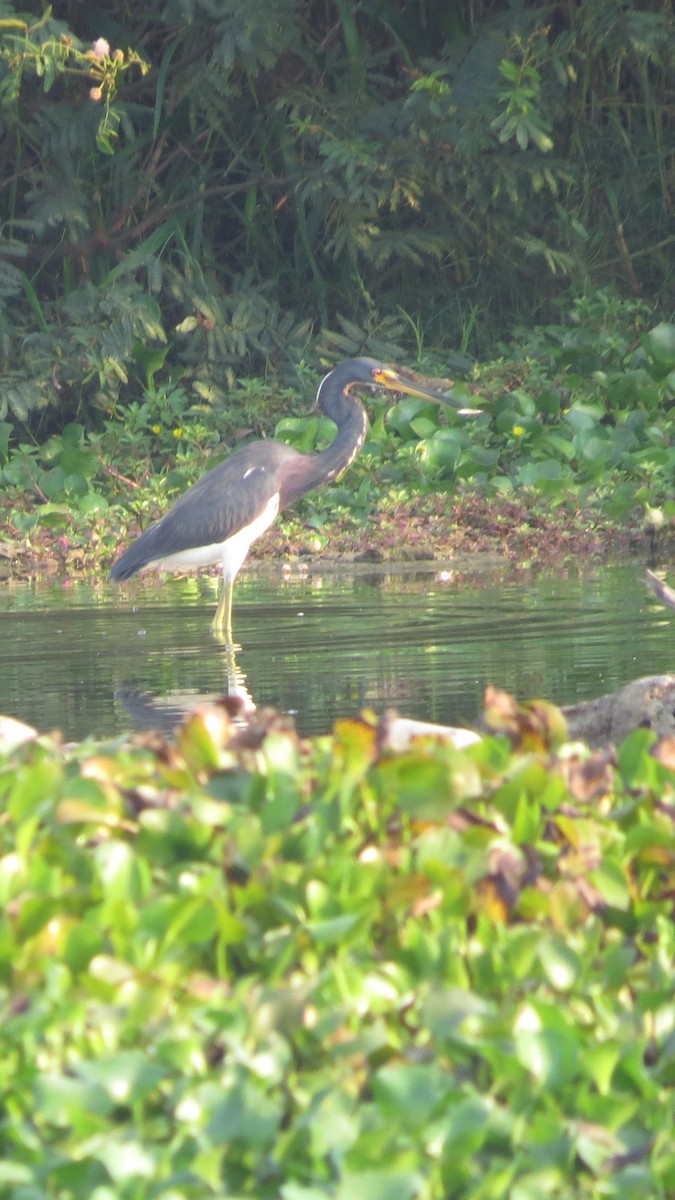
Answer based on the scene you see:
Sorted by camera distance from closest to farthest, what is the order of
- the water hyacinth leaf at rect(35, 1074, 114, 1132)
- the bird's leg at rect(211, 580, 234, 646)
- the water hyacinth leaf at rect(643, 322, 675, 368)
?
1. the water hyacinth leaf at rect(35, 1074, 114, 1132)
2. the bird's leg at rect(211, 580, 234, 646)
3. the water hyacinth leaf at rect(643, 322, 675, 368)

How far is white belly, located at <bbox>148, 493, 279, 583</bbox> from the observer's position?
8500 mm

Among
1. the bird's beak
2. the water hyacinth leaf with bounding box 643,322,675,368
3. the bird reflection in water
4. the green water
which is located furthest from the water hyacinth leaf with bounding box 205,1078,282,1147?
the water hyacinth leaf with bounding box 643,322,675,368

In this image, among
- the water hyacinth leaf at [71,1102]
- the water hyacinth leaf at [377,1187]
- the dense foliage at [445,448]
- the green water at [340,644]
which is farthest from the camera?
the dense foliage at [445,448]

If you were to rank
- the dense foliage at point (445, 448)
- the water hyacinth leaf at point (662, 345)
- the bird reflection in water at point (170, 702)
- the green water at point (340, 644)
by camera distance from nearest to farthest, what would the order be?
1. the bird reflection in water at point (170, 702)
2. the green water at point (340, 644)
3. the dense foliage at point (445, 448)
4. the water hyacinth leaf at point (662, 345)

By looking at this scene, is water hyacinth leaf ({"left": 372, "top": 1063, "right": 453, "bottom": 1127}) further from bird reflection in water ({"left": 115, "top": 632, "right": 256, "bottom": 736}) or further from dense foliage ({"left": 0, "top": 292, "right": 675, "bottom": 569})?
dense foliage ({"left": 0, "top": 292, "right": 675, "bottom": 569})

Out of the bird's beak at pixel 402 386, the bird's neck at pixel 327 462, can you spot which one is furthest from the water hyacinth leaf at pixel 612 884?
the bird's beak at pixel 402 386

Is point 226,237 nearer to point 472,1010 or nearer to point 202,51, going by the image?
point 202,51

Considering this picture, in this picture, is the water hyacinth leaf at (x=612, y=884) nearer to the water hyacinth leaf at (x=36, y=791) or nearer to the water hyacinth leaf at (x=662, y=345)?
the water hyacinth leaf at (x=36, y=791)

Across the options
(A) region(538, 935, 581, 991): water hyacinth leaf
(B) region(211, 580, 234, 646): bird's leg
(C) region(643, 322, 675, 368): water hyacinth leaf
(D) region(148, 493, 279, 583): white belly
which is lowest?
(A) region(538, 935, 581, 991): water hyacinth leaf

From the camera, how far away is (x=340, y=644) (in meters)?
6.62

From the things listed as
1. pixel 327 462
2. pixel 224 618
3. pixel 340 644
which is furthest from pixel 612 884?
pixel 327 462

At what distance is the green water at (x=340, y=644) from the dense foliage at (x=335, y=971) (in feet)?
7.10

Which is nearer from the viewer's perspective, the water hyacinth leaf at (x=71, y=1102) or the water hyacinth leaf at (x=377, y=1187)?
the water hyacinth leaf at (x=377, y=1187)

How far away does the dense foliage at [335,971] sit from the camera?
2.01m
